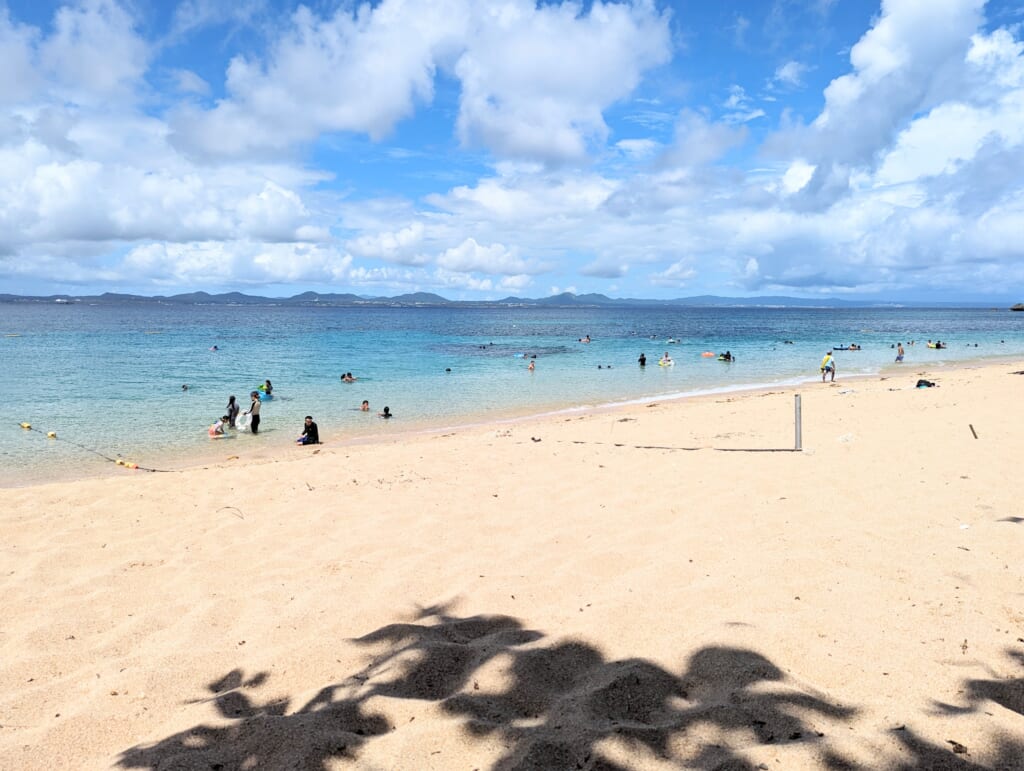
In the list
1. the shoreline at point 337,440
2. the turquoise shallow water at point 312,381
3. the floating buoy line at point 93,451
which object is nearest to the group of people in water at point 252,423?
the shoreline at point 337,440

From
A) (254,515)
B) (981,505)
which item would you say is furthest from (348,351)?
(981,505)

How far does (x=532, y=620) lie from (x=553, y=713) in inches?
49.7

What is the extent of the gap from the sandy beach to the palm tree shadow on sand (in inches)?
0.6

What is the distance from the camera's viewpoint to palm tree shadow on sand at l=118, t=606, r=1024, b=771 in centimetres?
290

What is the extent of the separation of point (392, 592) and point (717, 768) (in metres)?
3.11

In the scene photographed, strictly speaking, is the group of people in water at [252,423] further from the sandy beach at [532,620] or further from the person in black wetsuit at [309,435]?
the sandy beach at [532,620]

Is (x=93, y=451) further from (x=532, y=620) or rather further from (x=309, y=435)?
(x=532, y=620)

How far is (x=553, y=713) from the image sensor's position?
3299mm

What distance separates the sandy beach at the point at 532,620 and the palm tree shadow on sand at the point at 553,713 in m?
0.02

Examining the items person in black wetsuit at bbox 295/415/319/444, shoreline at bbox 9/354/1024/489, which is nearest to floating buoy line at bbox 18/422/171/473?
shoreline at bbox 9/354/1024/489

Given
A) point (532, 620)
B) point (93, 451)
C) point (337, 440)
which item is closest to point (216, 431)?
point (93, 451)

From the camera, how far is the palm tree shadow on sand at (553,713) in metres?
2.90

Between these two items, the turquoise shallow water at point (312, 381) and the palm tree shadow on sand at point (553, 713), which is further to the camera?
the turquoise shallow water at point (312, 381)

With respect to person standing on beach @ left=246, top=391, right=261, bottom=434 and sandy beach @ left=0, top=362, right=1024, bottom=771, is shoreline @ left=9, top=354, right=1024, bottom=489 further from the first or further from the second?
sandy beach @ left=0, top=362, right=1024, bottom=771
